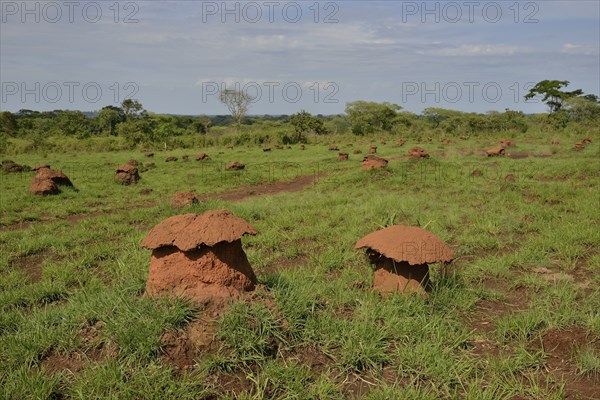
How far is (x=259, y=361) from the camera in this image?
3066mm

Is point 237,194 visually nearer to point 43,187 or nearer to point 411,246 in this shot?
point 43,187

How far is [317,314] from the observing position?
3.67 meters

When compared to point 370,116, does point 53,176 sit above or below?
below

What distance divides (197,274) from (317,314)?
3.36 feet

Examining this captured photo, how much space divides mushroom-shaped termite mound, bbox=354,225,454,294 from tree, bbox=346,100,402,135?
1182 inches

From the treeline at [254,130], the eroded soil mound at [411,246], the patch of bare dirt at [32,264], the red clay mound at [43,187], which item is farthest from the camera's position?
the treeline at [254,130]

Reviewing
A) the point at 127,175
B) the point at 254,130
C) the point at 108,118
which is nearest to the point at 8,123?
the point at 108,118

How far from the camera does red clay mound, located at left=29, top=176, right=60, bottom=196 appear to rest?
10.3 m

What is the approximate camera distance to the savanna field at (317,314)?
293 cm

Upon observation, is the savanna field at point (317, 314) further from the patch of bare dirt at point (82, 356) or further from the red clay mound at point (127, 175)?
the red clay mound at point (127, 175)

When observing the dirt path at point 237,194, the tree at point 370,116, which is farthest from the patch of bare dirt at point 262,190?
the tree at point 370,116

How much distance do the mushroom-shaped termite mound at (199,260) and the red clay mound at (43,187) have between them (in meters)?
8.17

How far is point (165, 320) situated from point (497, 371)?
2.37 m

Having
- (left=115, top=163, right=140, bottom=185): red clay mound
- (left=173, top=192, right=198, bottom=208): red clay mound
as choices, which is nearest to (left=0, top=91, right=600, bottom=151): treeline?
(left=115, top=163, right=140, bottom=185): red clay mound
